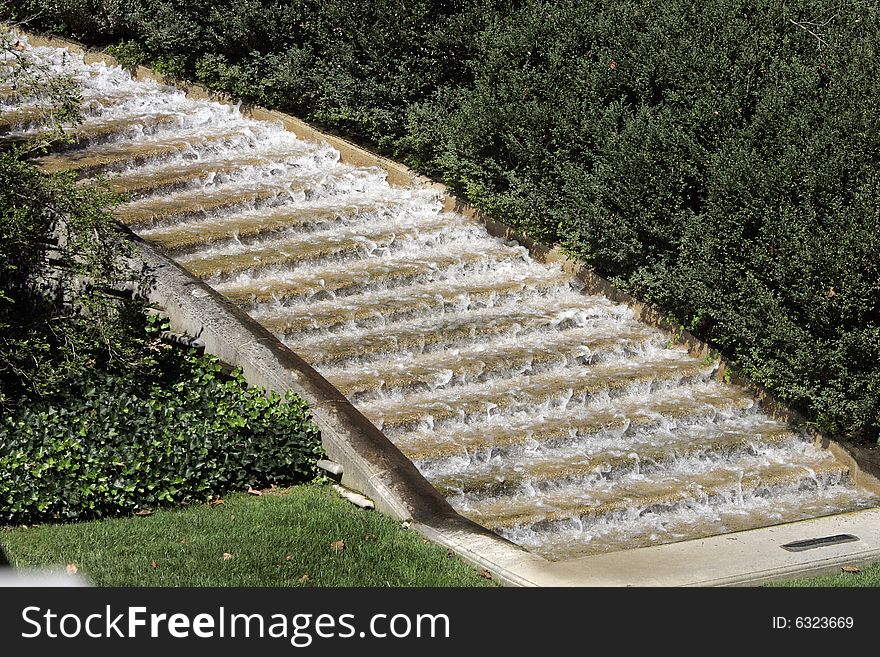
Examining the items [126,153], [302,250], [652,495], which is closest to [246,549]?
[652,495]

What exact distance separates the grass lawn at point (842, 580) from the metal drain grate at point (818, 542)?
42 centimetres

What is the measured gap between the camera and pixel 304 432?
8.69 meters

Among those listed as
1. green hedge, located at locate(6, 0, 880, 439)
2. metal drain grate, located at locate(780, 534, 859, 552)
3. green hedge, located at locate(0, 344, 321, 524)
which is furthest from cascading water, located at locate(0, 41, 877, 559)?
green hedge, located at locate(0, 344, 321, 524)

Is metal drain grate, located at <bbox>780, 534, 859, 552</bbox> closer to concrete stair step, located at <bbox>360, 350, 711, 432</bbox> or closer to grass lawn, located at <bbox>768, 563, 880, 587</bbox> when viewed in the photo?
grass lawn, located at <bbox>768, 563, 880, 587</bbox>

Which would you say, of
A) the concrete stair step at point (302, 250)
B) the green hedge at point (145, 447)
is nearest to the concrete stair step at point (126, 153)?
the concrete stair step at point (302, 250)

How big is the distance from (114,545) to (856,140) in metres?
7.30

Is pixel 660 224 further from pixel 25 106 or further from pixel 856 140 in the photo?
pixel 25 106

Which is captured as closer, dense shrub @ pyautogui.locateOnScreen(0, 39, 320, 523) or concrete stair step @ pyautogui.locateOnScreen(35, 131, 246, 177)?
dense shrub @ pyautogui.locateOnScreen(0, 39, 320, 523)

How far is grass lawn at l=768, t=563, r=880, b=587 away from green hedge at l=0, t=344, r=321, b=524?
A: 354 cm

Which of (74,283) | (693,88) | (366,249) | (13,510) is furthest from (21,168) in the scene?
(693,88)

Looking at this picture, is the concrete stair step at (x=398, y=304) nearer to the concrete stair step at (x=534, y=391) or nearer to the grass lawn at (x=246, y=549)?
the concrete stair step at (x=534, y=391)

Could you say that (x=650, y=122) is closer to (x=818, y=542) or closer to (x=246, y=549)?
(x=818, y=542)

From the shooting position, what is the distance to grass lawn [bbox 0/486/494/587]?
682 centimetres

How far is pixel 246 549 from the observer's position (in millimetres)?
7184
